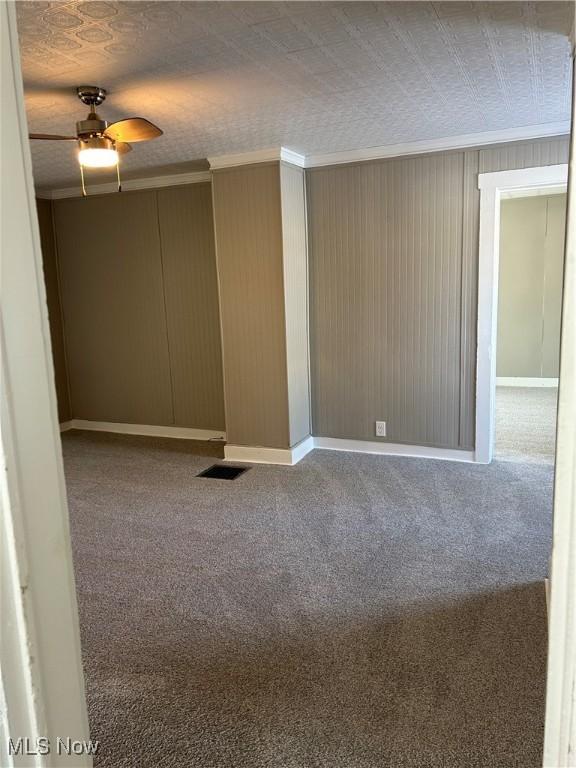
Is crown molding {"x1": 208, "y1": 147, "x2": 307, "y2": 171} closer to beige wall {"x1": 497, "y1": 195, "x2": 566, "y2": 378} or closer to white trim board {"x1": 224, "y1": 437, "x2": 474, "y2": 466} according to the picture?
white trim board {"x1": 224, "y1": 437, "x2": 474, "y2": 466}

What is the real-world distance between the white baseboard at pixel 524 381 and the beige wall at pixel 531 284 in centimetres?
5

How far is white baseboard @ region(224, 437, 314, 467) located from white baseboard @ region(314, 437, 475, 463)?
0.65ft

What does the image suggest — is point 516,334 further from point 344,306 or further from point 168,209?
point 168,209

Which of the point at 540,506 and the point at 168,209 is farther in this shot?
the point at 168,209

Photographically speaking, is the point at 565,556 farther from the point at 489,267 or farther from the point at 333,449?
the point at 333,449

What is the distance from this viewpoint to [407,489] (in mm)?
4000

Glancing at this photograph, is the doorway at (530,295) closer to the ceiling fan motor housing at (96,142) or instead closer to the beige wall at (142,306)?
the beige wall at (142,306)

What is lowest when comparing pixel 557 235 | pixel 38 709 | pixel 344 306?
pixel 38 709

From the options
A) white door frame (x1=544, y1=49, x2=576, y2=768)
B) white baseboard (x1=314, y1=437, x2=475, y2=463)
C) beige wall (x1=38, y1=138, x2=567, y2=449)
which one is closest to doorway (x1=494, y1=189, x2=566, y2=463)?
white baseboard (x1=314, y1=437, x2=475, y2=463)

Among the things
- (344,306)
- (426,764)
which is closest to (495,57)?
(344,306)

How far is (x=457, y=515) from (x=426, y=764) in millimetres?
1947

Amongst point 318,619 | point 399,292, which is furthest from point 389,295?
point 318,619

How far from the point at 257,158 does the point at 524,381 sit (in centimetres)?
491

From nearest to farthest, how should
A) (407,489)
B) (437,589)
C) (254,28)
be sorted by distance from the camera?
(254,28), (437,589), (407,489)
